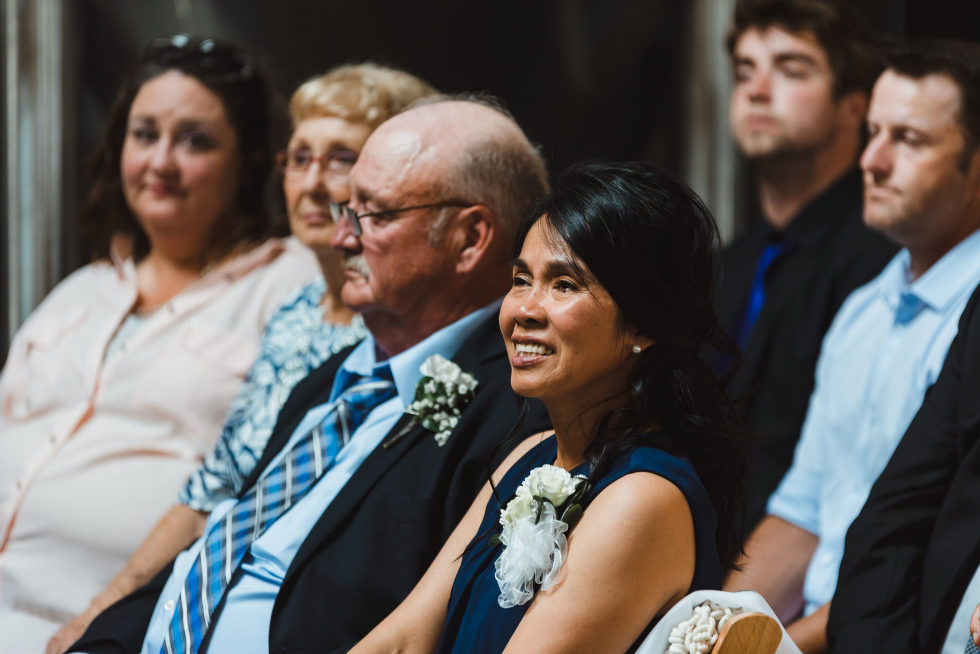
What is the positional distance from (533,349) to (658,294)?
194 millimetres

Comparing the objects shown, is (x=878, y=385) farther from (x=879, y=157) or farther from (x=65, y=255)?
(x=65, y=255)

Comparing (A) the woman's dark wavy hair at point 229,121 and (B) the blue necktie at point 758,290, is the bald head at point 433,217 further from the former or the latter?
(B) the blue necktie at point 758,290

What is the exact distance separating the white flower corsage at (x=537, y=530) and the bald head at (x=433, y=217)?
2.40 feet

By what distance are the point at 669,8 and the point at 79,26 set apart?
2.08m

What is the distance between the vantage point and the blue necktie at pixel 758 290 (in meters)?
3.46

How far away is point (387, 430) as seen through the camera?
2.32 meters

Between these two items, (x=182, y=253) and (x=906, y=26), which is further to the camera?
(x=906, y=26)

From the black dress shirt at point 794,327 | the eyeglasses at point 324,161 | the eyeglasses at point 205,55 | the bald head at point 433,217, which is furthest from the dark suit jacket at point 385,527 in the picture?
the eyeglasses at point 205,55

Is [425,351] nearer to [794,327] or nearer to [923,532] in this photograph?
[923,532]

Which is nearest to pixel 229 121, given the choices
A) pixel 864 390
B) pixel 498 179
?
pixel 498 179

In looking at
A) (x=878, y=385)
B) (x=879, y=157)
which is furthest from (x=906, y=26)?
(x=878, y=385)

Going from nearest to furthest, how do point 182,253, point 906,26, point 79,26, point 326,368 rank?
point 326,368, point 182,253, point 906,26, point 79,26

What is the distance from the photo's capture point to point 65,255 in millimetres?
4309

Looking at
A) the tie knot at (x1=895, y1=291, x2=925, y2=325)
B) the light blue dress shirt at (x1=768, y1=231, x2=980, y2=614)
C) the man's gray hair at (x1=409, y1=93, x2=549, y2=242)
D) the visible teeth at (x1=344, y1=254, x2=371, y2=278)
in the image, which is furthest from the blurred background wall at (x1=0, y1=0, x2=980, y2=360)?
the visible teeth at (x1=344, y1=254, x2=371, y2=278)
